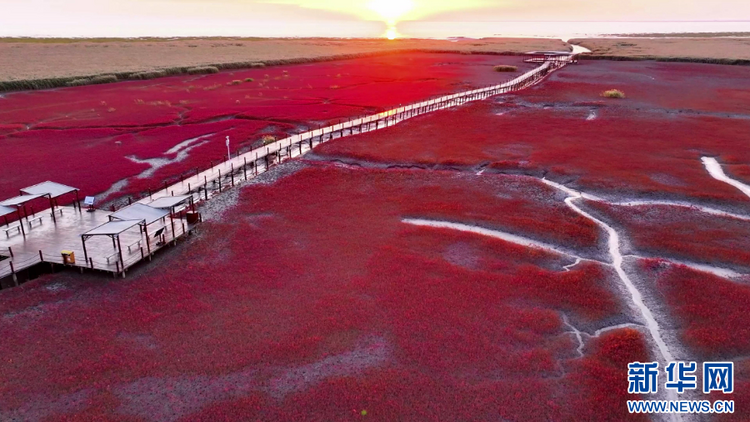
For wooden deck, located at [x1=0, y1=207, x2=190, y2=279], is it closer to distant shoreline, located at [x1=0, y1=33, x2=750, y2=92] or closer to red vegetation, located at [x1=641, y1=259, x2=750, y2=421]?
red vegetation, located at [x1=641, y1=259, x2=750, y2=421]


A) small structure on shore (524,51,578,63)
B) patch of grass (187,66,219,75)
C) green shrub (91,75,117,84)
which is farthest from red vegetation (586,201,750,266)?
small structure on shore (524,51,578,63)

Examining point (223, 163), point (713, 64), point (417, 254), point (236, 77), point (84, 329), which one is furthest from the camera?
point (713, 64)

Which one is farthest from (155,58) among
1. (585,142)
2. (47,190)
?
(585,142)

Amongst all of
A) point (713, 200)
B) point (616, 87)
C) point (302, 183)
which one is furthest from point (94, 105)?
point (616, 87)

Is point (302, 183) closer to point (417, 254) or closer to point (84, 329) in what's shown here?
point (417, 254)

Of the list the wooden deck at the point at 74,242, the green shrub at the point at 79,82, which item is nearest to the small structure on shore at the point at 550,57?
the green shrub at the point at 79,82

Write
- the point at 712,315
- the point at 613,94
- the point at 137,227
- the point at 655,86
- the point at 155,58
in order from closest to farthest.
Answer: the point at 712,315, the point at 137,227, the point at 613,94, the point at 655,86, the point at 155,58

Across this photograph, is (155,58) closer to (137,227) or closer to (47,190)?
(47,190)
